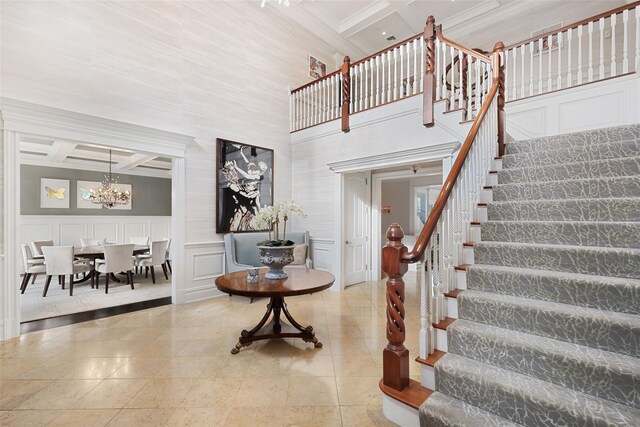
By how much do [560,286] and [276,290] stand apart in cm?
214

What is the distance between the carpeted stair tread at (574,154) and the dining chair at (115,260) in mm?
6168

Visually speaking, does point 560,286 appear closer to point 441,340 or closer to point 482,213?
point 441,340

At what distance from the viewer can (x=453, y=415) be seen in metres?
1.61

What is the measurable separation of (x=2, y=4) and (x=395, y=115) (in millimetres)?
4970

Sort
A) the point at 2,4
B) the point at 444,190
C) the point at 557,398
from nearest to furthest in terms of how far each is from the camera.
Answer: the point at 557,398 < the point at 444,190 < the point at 2,4

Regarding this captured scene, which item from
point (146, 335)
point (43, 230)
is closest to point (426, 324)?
point (146, 335)

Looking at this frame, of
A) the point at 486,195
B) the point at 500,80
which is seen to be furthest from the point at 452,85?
the point at 486,195

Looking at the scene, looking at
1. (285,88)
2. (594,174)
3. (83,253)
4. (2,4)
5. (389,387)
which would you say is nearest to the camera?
(389,387)

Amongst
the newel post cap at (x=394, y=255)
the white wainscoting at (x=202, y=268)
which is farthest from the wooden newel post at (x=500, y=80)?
the white wainscoting at (x=202, y=268)

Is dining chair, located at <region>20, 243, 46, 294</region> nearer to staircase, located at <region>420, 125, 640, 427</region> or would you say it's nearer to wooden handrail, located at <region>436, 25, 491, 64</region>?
staircase, located at <region>420, 125, 640, 427</region>

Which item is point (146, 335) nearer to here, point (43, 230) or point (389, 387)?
point (389, 387)

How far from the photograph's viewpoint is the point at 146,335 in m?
3.38

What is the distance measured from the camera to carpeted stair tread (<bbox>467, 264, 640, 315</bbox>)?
1.72 m

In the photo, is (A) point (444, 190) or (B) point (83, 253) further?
(B) point (83, 253)
